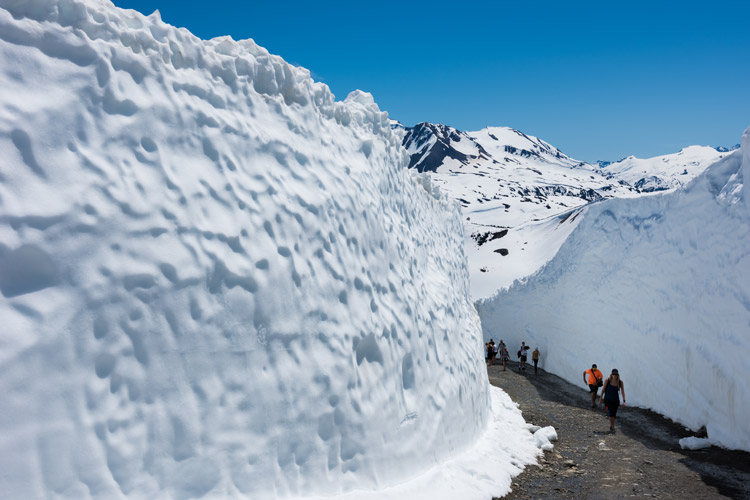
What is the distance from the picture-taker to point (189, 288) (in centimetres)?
509

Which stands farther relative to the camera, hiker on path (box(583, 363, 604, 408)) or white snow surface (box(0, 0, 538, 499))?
hiker on path (box(583, 363, 604, 408))

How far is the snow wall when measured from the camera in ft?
35.6

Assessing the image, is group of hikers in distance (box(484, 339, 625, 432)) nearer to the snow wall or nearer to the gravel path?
the gravel path

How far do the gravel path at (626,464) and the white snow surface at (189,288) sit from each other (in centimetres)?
116

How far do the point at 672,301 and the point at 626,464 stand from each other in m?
6.45

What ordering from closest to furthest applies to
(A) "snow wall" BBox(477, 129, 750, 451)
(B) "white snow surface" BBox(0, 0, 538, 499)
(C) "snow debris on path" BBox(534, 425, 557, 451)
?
(B) "white snow surface" BBox(0, 0, 538, 499), (C) "snow debris on path" BBox(534, 425, 557, 451), (A) "snow wall" BBox(477, 129, 750, 451)

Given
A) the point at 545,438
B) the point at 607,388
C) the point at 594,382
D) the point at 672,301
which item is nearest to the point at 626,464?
the point at 545,438

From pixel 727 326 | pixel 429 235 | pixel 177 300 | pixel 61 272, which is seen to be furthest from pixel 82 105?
pixel 727 326

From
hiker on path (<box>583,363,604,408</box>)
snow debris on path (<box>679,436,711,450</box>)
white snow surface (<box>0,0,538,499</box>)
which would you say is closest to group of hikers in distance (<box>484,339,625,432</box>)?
hiker on path (<box>583,363,604,408</box>)

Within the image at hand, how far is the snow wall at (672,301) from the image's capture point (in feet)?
35.6

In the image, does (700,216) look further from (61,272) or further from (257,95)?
(61,272)

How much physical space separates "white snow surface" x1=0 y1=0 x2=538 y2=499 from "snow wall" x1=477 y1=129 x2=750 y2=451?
238 inches

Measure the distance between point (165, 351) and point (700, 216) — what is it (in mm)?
14003

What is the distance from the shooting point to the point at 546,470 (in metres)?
9.21
